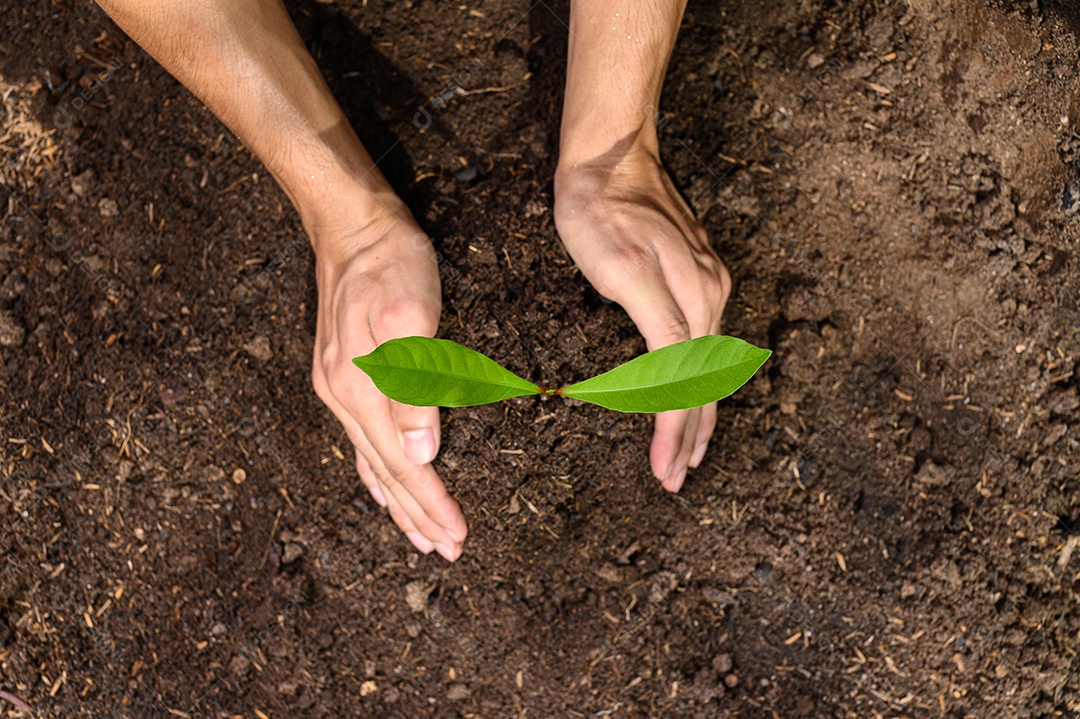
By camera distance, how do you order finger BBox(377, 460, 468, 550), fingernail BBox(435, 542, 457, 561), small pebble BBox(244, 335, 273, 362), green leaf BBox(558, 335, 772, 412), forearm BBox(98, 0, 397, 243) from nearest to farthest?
green leaf BBox(558, 335, 772, 412), forearm BBox(98, 0, 397, 243), finger BBox(377, 460, 468, 550), fingernail BBox(435, 542, 457, 561), small pebble BBox(244, 335, 273, 362)

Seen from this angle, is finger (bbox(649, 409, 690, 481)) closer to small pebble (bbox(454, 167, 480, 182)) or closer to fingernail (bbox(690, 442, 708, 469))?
fingernail (bbox(690, 442, 708, 469))

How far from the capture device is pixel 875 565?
1.77 meters

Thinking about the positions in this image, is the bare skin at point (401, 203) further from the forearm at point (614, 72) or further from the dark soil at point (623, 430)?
the dark soil at point (623, 430)

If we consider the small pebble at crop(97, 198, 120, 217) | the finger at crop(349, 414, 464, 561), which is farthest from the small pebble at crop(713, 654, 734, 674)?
the small pebble at crop(97, 198, 120, 217)

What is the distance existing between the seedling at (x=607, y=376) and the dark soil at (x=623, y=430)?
22.3 inches

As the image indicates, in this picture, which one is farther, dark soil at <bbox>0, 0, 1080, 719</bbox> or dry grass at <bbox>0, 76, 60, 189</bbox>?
dry grass at <bbox>0, 76, 60, 189</bbox>

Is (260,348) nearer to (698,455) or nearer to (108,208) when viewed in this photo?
(108,208)

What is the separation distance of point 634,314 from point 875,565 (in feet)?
2.58

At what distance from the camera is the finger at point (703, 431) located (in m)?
1.71

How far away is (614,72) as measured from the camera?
5.20 feet

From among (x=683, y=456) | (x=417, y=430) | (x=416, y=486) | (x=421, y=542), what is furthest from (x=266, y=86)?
A: (x=683, y=456)

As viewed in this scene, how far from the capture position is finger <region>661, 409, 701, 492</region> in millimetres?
1688

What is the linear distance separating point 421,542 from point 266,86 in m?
0.96

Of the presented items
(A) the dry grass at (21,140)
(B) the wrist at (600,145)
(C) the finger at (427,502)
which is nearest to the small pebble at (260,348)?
(C) the finger at (427,502)
